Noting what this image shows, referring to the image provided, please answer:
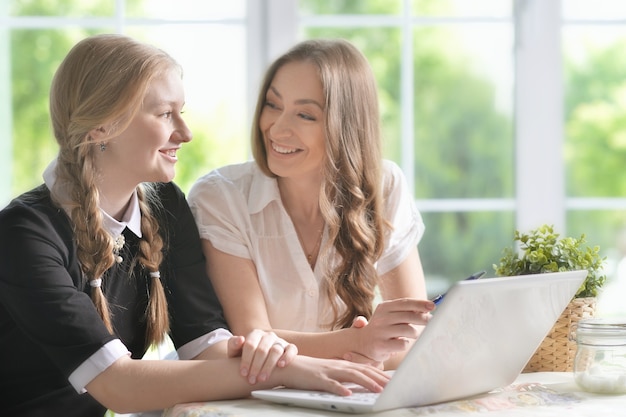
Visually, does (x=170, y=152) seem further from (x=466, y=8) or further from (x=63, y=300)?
(x=466, y=8)

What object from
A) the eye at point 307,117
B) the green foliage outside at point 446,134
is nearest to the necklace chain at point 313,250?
the eye at point 307,117

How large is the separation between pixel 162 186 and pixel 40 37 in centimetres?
146

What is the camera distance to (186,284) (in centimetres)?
181

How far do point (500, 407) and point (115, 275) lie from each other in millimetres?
803

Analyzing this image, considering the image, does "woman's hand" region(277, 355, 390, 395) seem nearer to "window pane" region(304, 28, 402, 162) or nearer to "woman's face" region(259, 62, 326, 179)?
"woman's face" region(259, 62, 326, 179)

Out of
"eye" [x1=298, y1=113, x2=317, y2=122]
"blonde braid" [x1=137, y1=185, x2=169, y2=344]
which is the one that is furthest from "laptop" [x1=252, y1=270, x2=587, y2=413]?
"eye" [x1=298, y1=113, x2=317, y2=122]

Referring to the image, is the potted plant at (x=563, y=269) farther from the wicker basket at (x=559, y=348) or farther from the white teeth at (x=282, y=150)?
the white teeth at (x=282, y=150)

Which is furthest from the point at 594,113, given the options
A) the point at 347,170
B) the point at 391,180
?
the point at 347,170

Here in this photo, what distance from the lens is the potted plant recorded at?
1.64 metres

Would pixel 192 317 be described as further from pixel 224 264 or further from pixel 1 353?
pixel 1 353

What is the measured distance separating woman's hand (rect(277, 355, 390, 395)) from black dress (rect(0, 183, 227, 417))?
1.02 ft

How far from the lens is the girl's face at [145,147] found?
5.62 ft

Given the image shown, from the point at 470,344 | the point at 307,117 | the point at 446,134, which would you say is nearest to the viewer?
the point at 470,344

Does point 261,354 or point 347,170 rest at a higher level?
point 347,170
